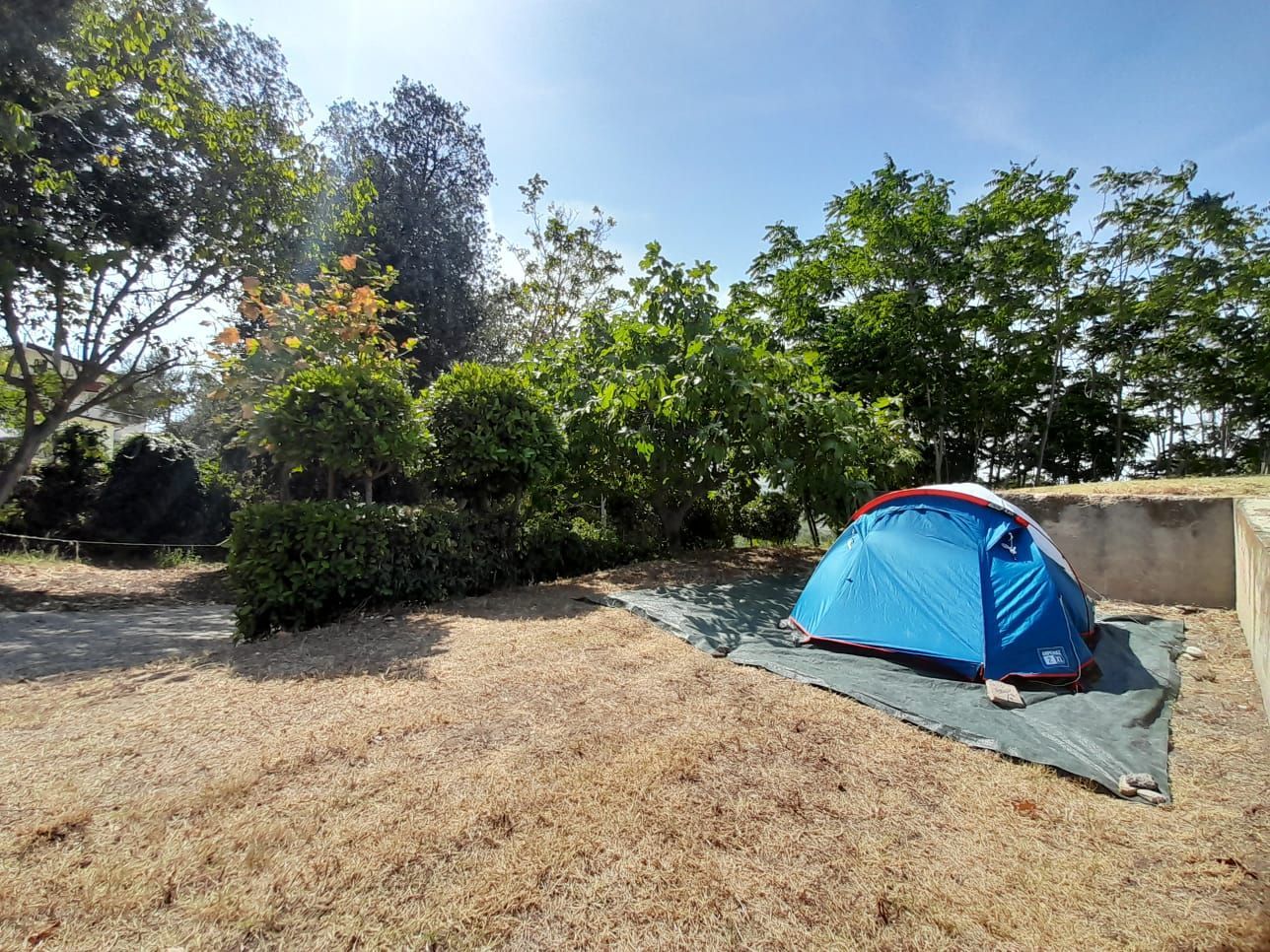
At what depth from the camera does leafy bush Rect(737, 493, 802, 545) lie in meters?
10.6

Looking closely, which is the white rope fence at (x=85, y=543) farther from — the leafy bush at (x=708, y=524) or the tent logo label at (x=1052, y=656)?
the tent logo label at (x=1052, y=656)

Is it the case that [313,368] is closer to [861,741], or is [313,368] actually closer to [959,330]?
[861,741]

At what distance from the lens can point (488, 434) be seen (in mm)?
5715

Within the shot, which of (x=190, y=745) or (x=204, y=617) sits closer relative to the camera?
(x=190, y=745)

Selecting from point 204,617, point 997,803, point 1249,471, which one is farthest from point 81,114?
point 1249,471

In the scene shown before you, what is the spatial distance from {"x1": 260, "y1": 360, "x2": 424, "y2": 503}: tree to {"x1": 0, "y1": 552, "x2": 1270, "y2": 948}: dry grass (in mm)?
2144

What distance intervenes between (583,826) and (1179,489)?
6.50 meters

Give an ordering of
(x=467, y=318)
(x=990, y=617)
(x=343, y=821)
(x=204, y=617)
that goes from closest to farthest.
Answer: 1. (x=343, y=821)
2. (x=990, y=617)
3. (x=204, y=617)
4. (x=467, y=318)

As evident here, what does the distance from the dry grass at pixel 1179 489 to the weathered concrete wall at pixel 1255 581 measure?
43cm

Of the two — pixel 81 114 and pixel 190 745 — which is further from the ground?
pixel 81 114

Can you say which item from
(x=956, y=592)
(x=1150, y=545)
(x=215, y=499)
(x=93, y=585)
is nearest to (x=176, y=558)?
(x=215, y=499)

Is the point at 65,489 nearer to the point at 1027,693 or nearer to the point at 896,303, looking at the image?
the point at 1027,693

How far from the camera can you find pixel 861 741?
2.66 meters

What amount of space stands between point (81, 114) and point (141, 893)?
9.53 metres
